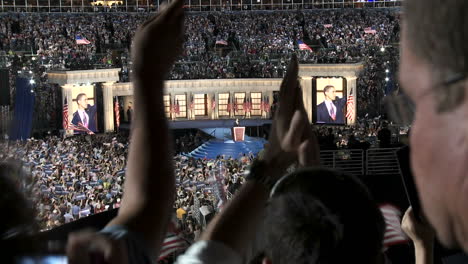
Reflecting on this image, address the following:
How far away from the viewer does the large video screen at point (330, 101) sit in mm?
33750

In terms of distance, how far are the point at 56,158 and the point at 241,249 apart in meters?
22.1

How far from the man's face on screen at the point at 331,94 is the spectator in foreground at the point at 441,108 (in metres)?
34.1

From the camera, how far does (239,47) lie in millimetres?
48062

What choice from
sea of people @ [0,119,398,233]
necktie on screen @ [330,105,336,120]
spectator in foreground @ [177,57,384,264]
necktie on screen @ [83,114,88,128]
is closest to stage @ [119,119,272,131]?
necktie on screen @ [83,114,88,128]

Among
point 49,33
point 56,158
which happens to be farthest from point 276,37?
point 56,158

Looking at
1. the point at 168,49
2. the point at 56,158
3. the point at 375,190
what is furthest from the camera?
the point at 56,158

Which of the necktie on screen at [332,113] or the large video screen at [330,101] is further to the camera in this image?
the large video screen at [330,101]

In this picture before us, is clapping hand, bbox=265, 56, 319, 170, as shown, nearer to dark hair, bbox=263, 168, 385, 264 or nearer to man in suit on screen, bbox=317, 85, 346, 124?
dark hair, bbox=263, 168, 385, 264

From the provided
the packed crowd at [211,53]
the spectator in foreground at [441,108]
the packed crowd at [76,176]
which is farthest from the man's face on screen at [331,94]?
the spectator in foreground at [441,108]

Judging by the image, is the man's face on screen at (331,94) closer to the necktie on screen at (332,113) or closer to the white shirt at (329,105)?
the white shirt at (329,105)

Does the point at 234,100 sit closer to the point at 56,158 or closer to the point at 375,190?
the point at 56,158

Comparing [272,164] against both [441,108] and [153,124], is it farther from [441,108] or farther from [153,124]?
[441,108]

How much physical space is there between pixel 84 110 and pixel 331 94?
13.5 metres

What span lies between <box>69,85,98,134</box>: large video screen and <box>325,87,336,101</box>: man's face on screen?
12734 mm
